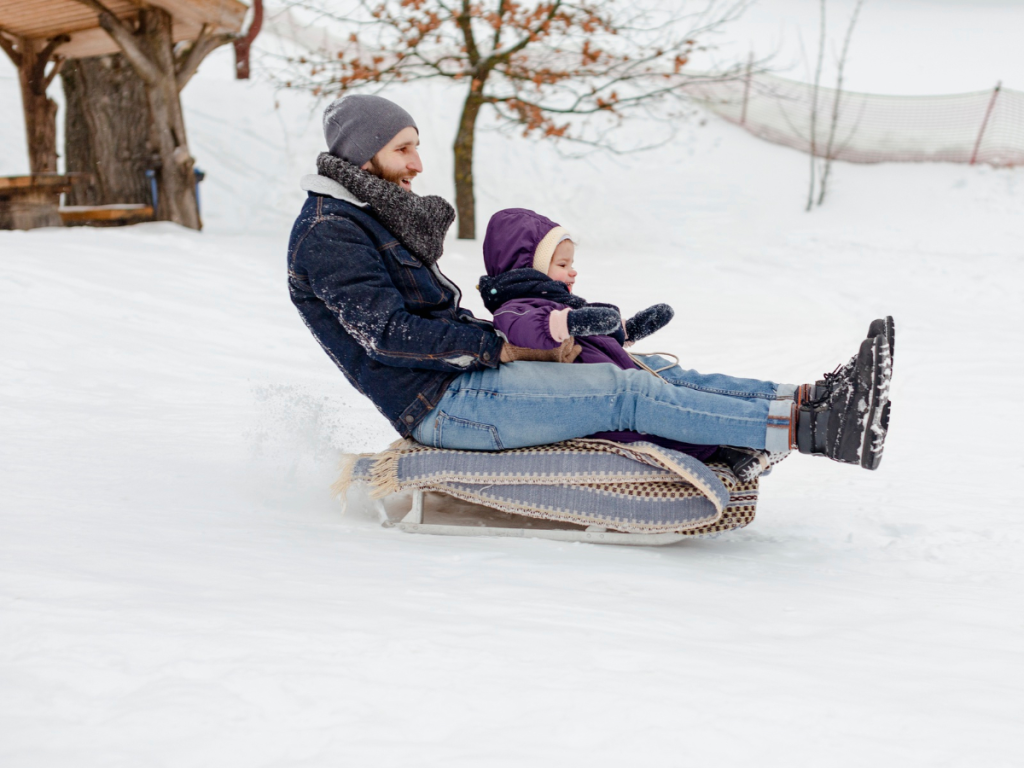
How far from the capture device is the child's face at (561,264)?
260 centimetres

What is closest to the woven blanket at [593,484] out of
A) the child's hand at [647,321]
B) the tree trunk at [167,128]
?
the child's hand at [647,321]

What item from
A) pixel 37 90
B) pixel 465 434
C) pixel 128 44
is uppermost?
pixel 128 44

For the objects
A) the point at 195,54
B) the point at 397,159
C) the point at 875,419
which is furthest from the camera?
the point at 195,54

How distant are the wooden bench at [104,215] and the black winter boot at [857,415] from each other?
633 cm

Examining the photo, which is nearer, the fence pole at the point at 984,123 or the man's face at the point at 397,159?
the man's face at the point at 397,159

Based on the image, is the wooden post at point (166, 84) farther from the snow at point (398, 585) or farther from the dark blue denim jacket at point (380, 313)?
the dark blue denim jacket at point (380, 313)

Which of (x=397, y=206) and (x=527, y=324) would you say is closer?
(x=527, y=324)

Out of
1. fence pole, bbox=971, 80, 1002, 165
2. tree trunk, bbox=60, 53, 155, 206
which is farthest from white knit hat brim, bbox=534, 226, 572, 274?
fence pole, bbox=971, 80, 1002, 165

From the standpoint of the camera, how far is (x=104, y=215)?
7.22 meters

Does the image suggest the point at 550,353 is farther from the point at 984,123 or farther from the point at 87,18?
the point at 984,123

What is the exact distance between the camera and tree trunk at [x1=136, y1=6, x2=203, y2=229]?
24.5 feet

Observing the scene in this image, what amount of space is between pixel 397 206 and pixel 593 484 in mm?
894

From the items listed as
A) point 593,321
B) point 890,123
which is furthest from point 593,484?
point 890,123

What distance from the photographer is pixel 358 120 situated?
2533 mm
